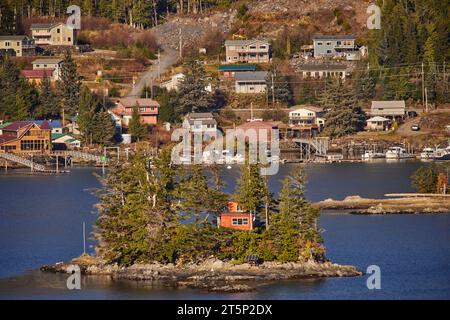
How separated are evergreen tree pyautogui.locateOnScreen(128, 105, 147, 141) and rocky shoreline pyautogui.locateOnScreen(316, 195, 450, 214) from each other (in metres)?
18.5

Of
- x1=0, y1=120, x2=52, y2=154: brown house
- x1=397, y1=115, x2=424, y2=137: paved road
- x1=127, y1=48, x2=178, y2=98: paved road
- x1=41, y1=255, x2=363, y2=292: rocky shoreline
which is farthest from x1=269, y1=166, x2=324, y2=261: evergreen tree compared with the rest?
x1=127, y1=48, x2=178, y2=98: paved road

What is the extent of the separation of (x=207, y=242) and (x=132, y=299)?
3.24m

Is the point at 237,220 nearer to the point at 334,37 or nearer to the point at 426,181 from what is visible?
the point at 426,181

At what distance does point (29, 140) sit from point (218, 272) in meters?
30.3

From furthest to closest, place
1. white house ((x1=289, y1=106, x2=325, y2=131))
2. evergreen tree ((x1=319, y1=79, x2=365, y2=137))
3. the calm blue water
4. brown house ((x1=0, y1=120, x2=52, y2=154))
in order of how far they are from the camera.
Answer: white house ((x1=289, y1=106, x2=325, y2=131))
evergreen tree ((x1=319, y1=79, x2=365, y2=137))
brown house ((x1=0, y1=120, x2=52, y2=154))
the calm blue water

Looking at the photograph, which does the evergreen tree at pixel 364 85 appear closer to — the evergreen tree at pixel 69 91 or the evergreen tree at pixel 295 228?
the evergreen tree at pixel 69 91

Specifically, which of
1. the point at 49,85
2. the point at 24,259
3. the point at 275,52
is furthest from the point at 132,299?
the point at 275,52

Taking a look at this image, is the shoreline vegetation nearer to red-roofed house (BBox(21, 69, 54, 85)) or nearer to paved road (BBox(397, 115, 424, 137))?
paved road (BBox(397, 115, 424, 137))

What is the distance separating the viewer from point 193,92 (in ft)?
216

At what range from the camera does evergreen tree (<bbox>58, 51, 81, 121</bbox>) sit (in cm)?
6594

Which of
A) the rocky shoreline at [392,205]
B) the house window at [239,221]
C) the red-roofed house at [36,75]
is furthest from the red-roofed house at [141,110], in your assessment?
the house window at [239,221]

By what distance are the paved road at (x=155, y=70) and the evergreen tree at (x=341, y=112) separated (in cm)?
894

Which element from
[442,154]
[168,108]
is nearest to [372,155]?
[442,154]

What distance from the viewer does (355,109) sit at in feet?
211
